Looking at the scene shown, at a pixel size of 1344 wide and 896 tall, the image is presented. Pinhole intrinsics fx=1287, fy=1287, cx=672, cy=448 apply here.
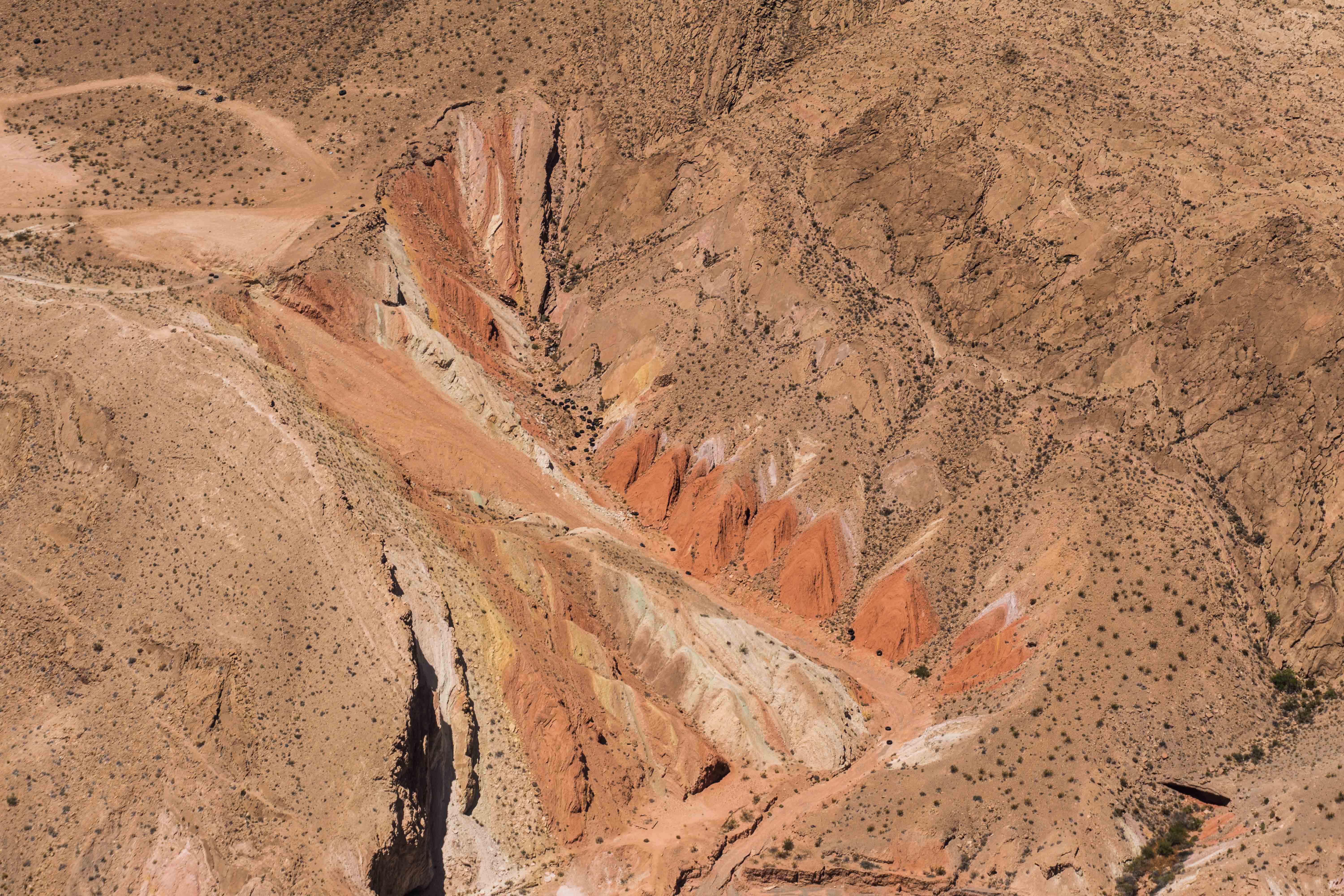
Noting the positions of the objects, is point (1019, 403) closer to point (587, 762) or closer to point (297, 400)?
point (587, 762)

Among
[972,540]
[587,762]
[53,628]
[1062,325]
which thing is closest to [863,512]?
Result: [972,540]

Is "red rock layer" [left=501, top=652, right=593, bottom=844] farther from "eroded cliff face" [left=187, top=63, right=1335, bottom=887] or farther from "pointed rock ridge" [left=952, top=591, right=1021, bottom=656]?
"pointed rock ridge" [left=952, top=591, right=1021, bottom=656]

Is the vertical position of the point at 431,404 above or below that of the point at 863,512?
above

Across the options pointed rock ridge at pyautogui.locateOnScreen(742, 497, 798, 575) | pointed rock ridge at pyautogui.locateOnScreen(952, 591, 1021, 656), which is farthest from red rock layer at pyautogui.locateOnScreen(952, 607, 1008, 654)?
pointed rock ridge at pyautogui.locateOnScreen(742, 497, 798, 575)

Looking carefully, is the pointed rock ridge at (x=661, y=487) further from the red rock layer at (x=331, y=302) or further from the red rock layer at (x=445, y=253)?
the red rock layer at (x=331, y=302)

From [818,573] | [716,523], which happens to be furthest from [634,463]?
[818,573]

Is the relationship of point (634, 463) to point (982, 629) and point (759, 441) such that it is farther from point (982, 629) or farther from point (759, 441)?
point (982, 629)
